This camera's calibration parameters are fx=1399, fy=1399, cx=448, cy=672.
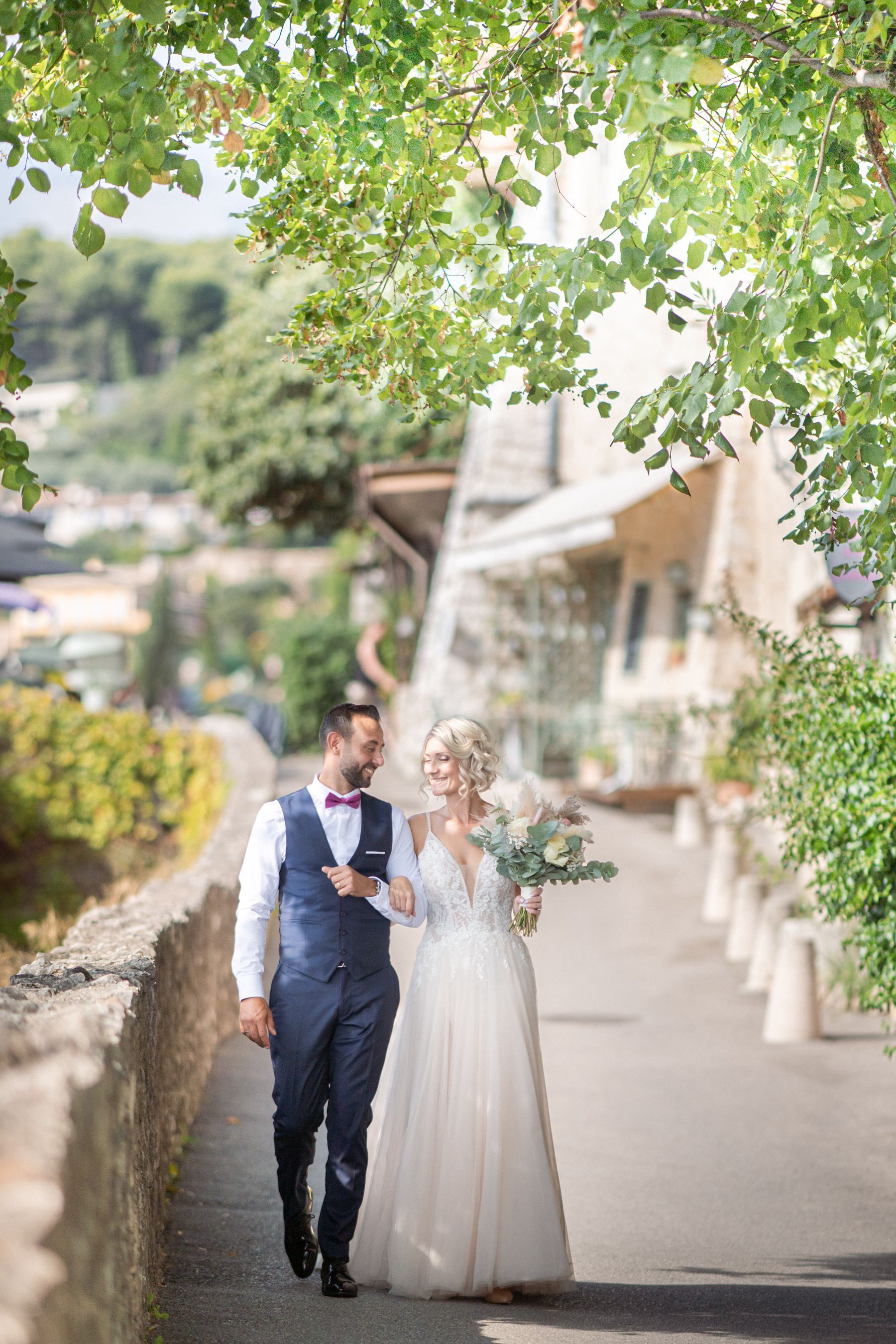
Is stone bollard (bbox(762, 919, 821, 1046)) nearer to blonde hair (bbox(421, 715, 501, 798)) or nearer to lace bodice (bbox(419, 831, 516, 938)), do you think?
lace bodice (bbox(419, 831, 516, 938))

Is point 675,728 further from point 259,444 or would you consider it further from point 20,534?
point 259,444

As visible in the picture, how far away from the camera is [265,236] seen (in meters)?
5.12

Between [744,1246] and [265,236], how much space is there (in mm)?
4167

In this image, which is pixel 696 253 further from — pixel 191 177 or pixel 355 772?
pixel 355 772

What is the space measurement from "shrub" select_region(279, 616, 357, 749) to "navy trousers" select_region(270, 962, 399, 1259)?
25.1 meters

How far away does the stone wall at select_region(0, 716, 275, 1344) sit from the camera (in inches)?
83.9

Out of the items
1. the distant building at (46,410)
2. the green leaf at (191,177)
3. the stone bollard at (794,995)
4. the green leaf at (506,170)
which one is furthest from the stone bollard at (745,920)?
the distant building at (46,410)

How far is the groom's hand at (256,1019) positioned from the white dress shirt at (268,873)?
0.12 feet

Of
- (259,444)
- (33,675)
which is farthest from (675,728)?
(259,444)

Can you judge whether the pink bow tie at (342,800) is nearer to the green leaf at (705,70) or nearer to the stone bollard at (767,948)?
the green leaf at (705,70)

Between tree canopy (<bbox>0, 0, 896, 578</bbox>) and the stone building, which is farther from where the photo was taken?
the stone building

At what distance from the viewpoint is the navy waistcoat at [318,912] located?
436cm

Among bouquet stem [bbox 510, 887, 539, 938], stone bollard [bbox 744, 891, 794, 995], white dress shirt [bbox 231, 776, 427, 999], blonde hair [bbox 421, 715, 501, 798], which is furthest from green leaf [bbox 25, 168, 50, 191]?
stone bollard [bbox 744, 891, 794, 995]

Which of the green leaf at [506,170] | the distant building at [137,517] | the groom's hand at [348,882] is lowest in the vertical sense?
the groom's hand at [348,882]
